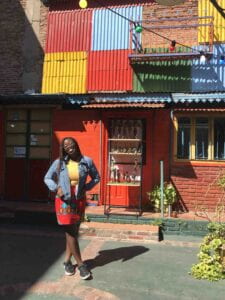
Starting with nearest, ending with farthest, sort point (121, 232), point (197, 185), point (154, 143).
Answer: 1. point (121, 232)
2. point (197, 185)
3. point (154, 143)

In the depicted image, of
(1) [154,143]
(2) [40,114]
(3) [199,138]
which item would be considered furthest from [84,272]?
(2) [40,114]

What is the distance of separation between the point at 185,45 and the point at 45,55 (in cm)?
369

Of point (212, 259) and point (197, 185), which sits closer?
point (212, 259)

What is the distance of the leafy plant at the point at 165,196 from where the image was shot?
984cm

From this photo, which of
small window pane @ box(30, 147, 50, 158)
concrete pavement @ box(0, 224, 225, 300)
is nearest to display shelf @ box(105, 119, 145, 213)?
small window pane @ box(30, 147, 50, 158)

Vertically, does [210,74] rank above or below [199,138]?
above

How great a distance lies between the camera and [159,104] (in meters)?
9.49

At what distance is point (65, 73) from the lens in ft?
37.3

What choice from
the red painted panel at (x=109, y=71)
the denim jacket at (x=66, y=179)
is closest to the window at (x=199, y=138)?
the red painted panel at (x=109, y=71)

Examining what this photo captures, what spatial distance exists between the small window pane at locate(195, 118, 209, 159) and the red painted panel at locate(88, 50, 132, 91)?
196 centimetres

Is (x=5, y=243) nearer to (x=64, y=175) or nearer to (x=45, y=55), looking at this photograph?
(x=64, y=175)

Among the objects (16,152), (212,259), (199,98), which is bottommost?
(212,259)

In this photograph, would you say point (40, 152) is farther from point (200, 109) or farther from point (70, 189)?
point (70, 189)

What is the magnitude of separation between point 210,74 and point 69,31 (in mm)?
3867
